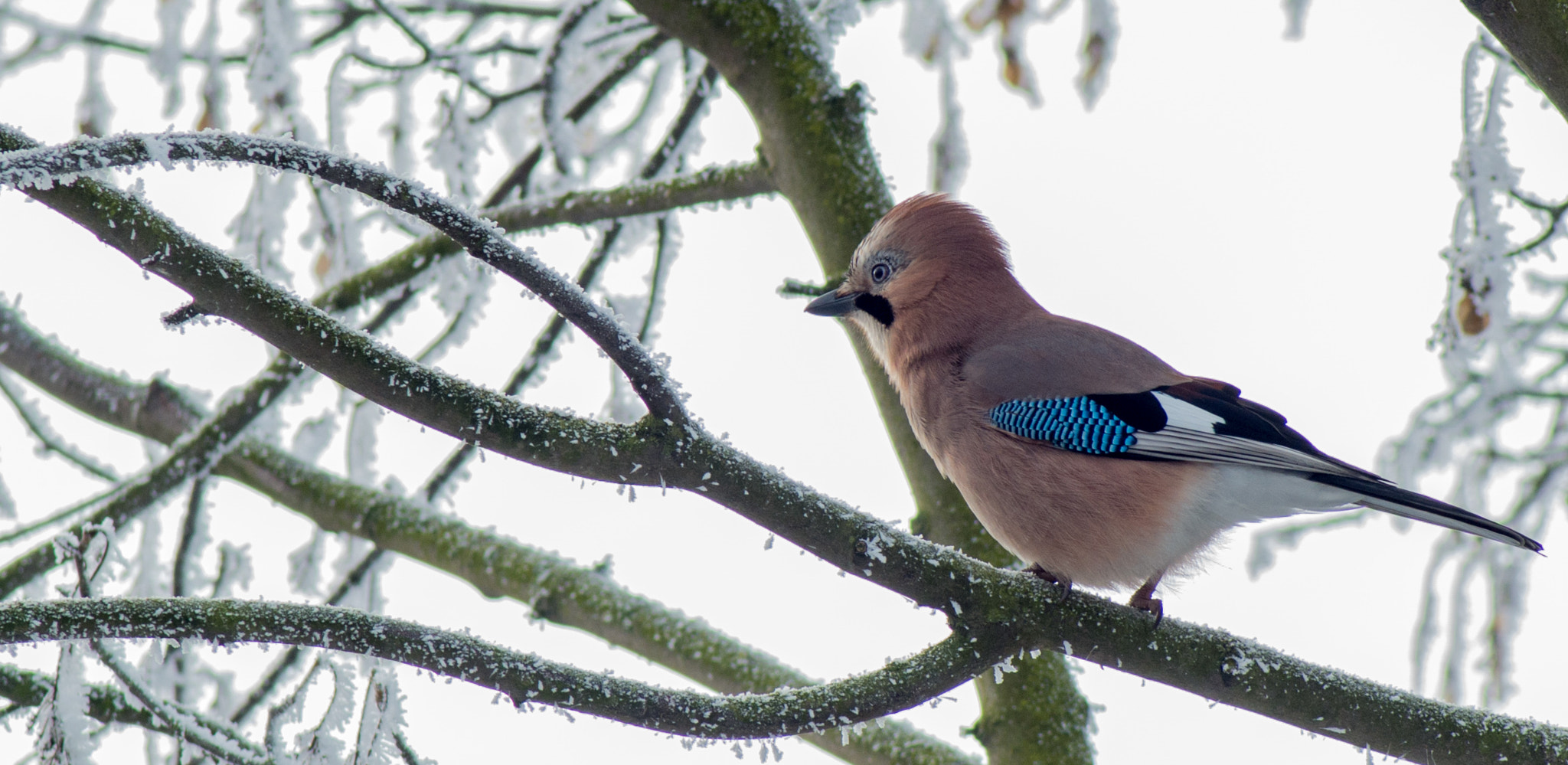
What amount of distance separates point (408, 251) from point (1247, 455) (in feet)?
6.61

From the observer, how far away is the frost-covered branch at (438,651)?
60.6 inches

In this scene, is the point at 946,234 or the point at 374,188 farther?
the point at 946,234

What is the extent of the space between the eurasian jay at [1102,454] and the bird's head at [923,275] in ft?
0.09

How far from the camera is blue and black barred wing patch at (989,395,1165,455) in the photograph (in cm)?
269

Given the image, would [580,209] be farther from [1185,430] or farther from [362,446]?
[1185,430]

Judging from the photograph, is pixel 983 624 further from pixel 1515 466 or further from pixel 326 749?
pixel 1515 466

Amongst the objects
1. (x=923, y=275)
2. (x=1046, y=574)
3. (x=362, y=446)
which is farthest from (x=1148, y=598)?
(x=362, y=446)

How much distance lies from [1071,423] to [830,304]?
703 millimetres

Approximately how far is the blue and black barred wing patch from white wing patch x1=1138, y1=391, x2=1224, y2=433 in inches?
1.0

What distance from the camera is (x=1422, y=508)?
2.35 meters

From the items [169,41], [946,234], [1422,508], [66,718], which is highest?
[169,41]

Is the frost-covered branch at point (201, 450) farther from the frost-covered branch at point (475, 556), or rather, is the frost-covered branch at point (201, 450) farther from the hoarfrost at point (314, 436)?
the hoarfrost at point (314, 436)

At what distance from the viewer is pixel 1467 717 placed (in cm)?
205

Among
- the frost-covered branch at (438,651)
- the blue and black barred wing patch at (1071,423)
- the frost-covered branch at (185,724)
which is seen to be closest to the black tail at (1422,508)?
the blue and black barred wing patch at (1071,423)
